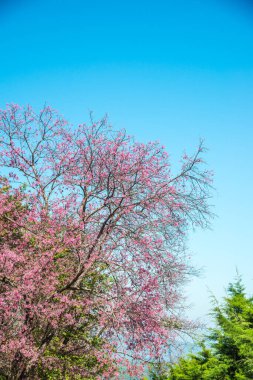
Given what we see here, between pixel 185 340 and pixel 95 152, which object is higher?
pixel 95 152

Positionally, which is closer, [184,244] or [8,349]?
[8,349]

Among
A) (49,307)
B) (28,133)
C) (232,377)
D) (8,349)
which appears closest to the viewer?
(8,349)

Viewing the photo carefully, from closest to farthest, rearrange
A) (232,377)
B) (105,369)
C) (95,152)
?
(105,369)
(95,152)
(232,377)

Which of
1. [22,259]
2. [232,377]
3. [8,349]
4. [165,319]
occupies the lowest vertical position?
[232,377]

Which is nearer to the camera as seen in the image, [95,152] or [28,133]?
[95,152]

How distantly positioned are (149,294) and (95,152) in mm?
4578

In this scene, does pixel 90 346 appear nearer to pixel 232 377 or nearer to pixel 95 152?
pixel 95 152

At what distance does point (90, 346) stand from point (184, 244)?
3941 millimetres

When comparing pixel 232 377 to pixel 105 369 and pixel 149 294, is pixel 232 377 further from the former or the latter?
pixel 149 294

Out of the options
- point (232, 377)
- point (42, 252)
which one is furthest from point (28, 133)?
point (232, 377)

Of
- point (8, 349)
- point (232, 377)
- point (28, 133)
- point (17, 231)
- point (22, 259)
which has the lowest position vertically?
point (232, 377)

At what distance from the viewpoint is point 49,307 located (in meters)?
7.89

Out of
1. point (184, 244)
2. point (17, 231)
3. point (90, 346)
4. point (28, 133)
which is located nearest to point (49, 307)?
point (90, 346)

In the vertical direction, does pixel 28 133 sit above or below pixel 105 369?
above
